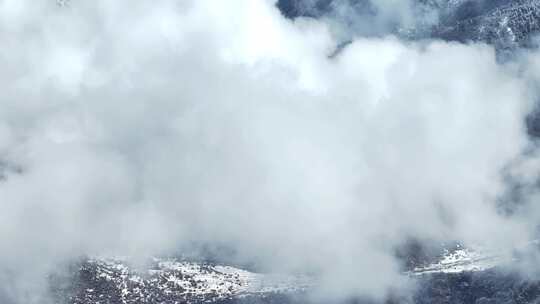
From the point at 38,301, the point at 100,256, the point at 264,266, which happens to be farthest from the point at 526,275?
the point at 38,301

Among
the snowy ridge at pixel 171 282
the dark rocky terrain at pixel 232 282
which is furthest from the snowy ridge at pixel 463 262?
the snowy ridge at pixel 171 282

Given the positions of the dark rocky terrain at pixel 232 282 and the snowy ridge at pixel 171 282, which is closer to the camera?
the dark rocky terrain at pixel 232 282

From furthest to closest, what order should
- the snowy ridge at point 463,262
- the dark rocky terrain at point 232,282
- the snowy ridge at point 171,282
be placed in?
1. the snowy ridge at point 463,262
2. the snowy ridge at point 171,282
3. the dark rocky terrain at point 232,282

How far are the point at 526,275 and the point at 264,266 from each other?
192 feet

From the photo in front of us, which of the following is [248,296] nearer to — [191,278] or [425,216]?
[191,278]

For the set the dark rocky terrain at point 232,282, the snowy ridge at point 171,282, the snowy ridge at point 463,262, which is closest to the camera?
the dark rocky terrain at point 232,282

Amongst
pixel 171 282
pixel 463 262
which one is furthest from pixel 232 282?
pixel 463 262

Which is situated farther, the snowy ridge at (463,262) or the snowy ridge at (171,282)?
the snowy ridge at (463,262)

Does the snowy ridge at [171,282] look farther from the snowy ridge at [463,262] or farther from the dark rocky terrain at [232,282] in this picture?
the snowy ridge at [463,262]

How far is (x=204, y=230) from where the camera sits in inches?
7362

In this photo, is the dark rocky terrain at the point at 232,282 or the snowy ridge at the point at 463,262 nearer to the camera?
the dark rocky terrain at the point at 232,282

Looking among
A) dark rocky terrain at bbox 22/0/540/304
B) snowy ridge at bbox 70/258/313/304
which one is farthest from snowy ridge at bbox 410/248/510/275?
snowy ridge at bbox 70/258/313/304

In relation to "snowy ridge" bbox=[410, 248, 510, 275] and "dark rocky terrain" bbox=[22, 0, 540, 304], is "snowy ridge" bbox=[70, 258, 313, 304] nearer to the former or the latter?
"dark rocky terrain" bbox=[22, 0, 540, 304]

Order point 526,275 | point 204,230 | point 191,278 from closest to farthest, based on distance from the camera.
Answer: point 526,275 < point 191,278 < point 204,230
